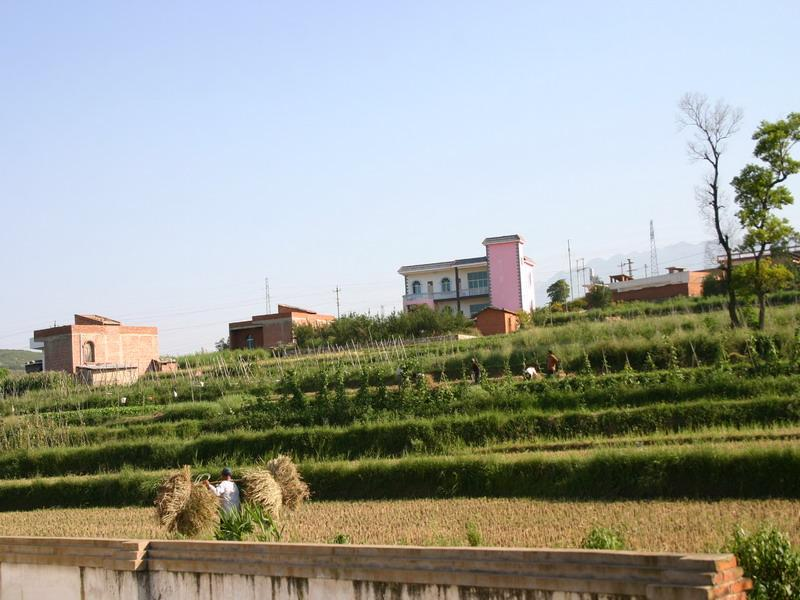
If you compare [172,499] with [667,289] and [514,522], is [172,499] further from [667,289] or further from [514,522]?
[667,289]

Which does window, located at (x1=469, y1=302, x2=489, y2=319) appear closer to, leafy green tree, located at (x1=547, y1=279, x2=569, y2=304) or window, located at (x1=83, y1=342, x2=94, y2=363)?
leafy green tree, located at (x1=547, y1=279, x2=569, y2=304)

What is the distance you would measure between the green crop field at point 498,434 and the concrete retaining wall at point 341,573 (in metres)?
4.61

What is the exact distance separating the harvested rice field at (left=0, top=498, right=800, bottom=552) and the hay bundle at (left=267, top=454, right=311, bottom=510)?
2.00ft

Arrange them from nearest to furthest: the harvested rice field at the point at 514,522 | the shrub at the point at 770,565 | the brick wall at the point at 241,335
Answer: the shrub at the point at 770,565 → the harvested rice field at the point at 514,522 → the brick wall at the point at 241,335

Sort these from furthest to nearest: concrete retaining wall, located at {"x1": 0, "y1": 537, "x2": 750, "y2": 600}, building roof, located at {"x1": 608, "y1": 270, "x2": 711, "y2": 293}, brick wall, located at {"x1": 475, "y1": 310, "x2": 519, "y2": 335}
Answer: building roof, located at {"x1": 608, "y1": 270, "x2": 711, "y2": 293} → brick wall, located at {"x1": 475, "y1": 310, "x2": 519, "y2": 335} → concrete retaining wall, located at {"x1": 0, "y1": 537, "x2": 750, "y2": 600}

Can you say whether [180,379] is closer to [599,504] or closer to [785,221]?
[785,221]

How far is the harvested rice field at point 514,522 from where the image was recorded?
1388 centimetres

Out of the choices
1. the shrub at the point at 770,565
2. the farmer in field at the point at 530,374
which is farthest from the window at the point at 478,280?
the shrub at the point at 770,565

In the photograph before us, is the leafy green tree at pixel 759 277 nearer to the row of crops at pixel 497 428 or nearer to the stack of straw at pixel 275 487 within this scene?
the row of crops at pixel 497 428

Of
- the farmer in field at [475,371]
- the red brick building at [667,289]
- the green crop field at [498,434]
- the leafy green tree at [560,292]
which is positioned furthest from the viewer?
the leafy green tree at [560,292]

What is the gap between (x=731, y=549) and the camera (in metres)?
9.17

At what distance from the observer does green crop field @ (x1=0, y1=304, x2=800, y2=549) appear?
17.8m

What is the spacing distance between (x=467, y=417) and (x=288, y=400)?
8.59 m

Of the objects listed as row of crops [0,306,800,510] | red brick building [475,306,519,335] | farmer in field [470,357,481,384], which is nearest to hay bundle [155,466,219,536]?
row of crops [0,306,800,510]
